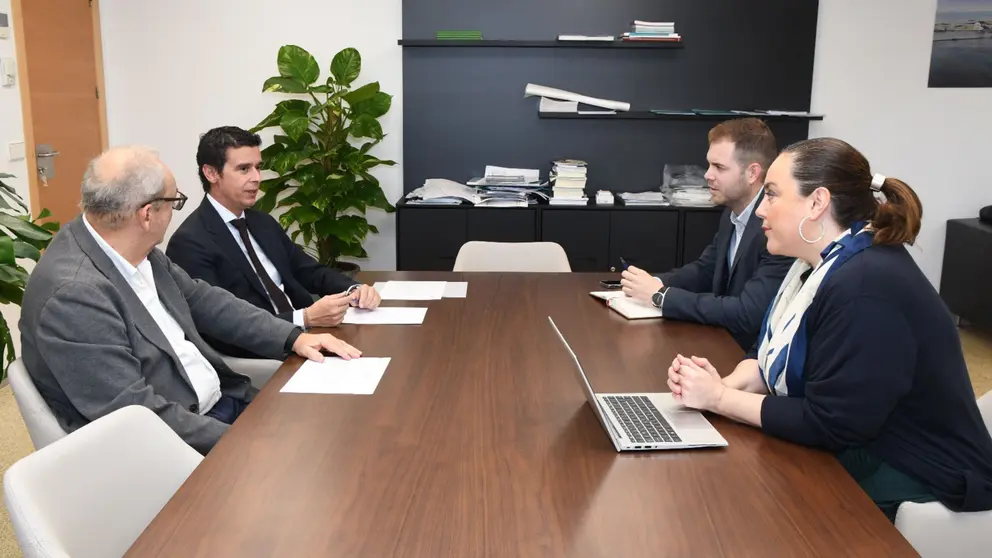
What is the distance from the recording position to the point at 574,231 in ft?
16.3

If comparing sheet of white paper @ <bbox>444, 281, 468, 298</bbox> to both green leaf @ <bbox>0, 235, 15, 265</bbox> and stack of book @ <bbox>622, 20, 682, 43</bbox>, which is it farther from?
stack of book @ <bbox>622, 20, 682, 43</bbox>

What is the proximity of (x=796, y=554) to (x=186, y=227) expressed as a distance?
2.32 m

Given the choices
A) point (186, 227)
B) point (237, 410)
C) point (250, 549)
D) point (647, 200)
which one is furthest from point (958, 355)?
point (647, 200)

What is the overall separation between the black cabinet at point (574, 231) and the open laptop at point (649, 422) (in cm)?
305

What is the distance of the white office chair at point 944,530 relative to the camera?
1.72m

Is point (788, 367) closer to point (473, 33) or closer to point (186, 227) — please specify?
point (186, 227)

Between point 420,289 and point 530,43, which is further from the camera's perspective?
point 530,43

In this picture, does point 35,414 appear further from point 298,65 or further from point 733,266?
point 298,65

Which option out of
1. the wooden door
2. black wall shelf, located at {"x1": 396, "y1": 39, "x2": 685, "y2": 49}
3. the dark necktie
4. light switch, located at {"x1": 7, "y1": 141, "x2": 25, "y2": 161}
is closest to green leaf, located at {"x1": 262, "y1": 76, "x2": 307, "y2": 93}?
black wall shelf, located at {"x1": 396, "y1": 39, "x2": 685, "y2": 49}

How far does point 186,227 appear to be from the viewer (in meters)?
2.96

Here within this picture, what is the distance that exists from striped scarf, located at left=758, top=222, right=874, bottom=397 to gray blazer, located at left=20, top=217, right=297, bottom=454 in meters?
1.32

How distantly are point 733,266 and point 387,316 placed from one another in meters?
1.19

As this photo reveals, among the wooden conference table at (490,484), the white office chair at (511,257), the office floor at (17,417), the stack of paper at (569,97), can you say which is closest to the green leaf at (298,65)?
the stack of paper at (569,97)

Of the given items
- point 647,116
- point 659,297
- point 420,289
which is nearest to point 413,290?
point 420,289
